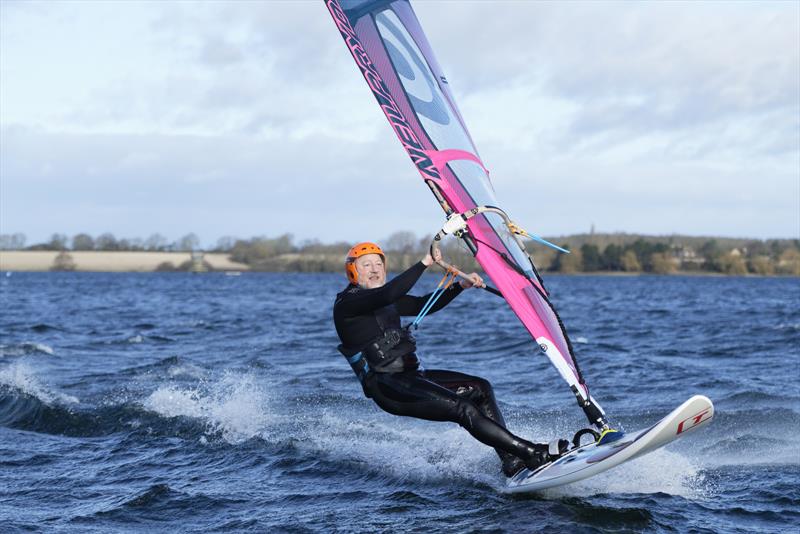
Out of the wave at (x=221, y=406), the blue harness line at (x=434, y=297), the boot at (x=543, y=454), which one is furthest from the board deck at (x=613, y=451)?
the wave at (x=221, y=406)

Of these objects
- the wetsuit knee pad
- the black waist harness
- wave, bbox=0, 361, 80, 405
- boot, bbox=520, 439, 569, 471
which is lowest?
wave, bbox=0, 361, 80, 405

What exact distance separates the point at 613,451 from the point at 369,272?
2140 mm

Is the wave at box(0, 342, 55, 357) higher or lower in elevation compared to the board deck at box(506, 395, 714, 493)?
lower

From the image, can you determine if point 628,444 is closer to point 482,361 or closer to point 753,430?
point 753,430

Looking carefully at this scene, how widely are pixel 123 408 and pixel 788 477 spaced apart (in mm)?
6799

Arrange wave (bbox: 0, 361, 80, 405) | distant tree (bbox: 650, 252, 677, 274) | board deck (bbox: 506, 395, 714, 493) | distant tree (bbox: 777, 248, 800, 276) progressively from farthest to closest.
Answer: distant tree (bbox: 650, 252, 677, 274)
distant tree (bbox: 777, 248, 800, 276)
wave (bbox: 0, 361, 80, 405)
board deck (bbox: 506, 395, 714, 493)

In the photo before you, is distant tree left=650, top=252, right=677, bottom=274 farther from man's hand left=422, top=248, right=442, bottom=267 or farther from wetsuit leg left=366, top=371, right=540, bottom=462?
man's hand left=422, top=248, right=442, bottom=267

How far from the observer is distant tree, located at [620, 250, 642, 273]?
392 ft

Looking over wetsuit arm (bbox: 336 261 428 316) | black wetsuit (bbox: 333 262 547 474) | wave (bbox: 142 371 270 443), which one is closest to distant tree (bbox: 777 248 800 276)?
wave (bbox: 142 371 270 443)

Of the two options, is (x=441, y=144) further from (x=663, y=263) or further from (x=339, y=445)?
(x=663, y=263)

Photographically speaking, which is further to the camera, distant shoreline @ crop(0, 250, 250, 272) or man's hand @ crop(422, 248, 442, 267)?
distant shoreline @ crop(0, 250, 250, 272)

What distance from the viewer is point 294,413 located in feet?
31.9

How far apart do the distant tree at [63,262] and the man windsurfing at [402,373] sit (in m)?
118

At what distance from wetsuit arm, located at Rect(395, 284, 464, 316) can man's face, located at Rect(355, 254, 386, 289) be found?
1.04 ft
